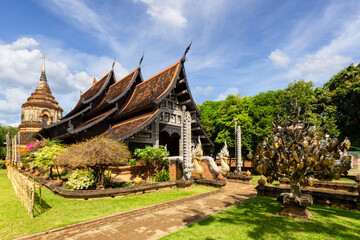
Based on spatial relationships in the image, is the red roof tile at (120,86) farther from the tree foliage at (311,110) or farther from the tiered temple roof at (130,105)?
the tree foliage at (311,110)

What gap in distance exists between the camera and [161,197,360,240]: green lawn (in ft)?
17.6

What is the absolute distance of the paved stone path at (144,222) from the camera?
5545 mm

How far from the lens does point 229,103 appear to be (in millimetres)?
29375

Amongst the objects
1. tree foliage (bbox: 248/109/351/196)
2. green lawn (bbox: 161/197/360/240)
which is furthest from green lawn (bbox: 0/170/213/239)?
tree foliage (bbox: 248/109/351/196)

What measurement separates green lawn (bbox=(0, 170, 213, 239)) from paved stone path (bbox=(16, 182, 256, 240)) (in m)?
0.44

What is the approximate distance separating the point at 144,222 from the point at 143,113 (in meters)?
12.0

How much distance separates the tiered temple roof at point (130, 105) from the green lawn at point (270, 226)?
9.46 meters

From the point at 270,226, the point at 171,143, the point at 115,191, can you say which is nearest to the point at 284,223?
the point at 270,226

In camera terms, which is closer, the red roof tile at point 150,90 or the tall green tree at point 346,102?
the red roof tile at point 150,90

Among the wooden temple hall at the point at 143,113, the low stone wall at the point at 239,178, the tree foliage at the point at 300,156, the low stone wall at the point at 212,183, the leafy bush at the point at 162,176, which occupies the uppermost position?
the wooden temple hall at the point at 143,113

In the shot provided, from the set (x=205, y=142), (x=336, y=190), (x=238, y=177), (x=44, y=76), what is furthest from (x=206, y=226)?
(x=44, y=76)

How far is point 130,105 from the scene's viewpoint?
19.2 meters

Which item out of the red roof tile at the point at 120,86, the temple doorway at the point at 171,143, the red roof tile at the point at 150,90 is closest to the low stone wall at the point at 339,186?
the temple doorway at the point at 171,143

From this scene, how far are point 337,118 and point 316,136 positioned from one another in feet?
71.5
